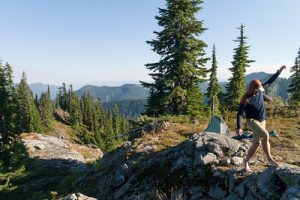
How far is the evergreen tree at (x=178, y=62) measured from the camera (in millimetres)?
22281

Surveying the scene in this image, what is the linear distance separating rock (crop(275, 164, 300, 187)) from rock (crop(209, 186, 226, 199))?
1757 millimetres

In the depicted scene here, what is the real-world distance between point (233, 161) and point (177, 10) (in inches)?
660

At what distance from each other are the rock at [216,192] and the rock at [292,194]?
200 cm

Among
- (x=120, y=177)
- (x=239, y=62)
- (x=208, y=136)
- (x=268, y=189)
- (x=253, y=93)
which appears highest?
(x=239, y=62)

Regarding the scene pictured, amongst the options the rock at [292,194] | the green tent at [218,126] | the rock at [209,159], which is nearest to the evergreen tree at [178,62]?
the green tent at [218,126]

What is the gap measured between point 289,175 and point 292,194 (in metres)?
0.63

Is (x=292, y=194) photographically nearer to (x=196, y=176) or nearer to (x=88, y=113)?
(x=196, y=176)

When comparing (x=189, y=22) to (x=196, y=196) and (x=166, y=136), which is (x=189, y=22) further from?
(x=196, y=196)

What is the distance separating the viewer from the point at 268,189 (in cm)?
669

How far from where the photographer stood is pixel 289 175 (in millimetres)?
6418

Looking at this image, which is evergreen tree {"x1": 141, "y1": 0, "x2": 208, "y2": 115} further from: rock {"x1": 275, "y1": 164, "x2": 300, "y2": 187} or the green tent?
rock {"x1": 275, "y1": 164, "x2": 300, "y2": 187}

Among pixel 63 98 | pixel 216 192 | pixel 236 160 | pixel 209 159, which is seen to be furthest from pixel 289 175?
pixel 63 98

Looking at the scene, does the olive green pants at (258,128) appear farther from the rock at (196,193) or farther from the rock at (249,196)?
the rock at (196,193)

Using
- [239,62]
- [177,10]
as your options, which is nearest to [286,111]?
[177,10]
